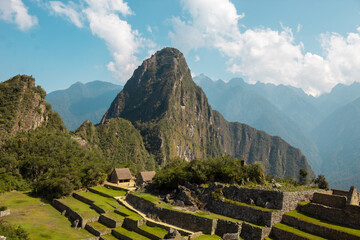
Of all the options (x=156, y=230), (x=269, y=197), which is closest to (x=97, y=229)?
(x=156, y=230)

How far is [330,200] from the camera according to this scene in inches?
824

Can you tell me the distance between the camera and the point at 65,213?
2905 centimetres

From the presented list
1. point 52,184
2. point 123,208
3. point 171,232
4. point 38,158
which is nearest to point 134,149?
point 38,158

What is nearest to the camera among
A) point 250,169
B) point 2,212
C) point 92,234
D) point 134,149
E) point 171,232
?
point 171,232

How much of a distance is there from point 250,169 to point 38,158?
3721cm

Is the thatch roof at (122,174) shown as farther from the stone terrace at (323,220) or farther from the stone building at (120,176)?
the stone terrace at (323,220)

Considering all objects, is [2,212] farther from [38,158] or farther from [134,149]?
[134,149]

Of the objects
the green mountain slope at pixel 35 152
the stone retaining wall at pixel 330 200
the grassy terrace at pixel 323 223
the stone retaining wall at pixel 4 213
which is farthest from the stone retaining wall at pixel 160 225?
the green mountain slope at pixel 35 152

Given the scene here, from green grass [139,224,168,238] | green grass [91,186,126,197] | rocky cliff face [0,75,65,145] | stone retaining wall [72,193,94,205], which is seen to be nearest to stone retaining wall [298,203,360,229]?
green grass [139,224,168,238]

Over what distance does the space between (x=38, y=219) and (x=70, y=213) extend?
317cm

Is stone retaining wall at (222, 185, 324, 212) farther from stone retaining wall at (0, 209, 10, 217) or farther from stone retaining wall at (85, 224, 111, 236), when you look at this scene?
stone retaining wall at (0, 209, 10, 217)

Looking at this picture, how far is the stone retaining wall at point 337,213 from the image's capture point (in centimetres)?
1839

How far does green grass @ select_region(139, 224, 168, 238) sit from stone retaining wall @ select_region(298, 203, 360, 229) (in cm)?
1231

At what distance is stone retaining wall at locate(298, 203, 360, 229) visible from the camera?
18391 millimetres
